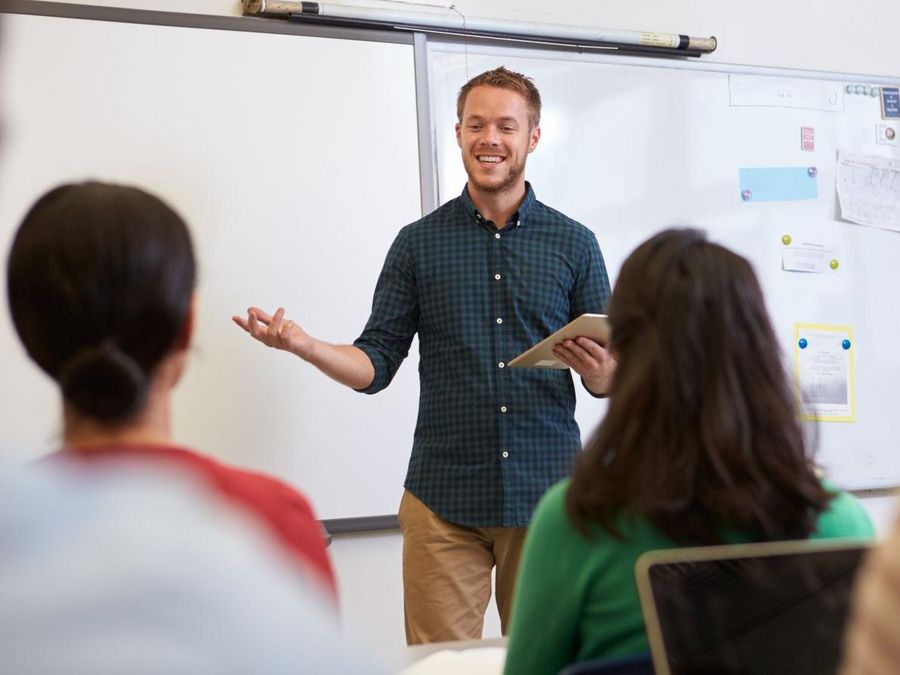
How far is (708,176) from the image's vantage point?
3.61 m

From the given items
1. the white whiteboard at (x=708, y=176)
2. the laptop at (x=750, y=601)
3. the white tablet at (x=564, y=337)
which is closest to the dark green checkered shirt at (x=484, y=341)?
the white tablet at (x=564, y=337)

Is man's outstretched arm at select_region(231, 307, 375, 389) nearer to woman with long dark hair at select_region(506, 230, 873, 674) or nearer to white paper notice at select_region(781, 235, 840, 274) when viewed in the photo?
woman with long dark hair at select_region(506, 230, 873, 674)

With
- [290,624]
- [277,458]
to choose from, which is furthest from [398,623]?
[290,624]

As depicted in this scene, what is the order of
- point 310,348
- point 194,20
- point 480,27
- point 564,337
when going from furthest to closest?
point 480,27 < point 194,20 < point 310,348 < point 564,337

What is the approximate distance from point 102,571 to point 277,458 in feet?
8.14

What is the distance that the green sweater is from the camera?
112cm

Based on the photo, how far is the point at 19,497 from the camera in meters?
0.47

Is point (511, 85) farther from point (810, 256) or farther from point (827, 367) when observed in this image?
point (827, 367)

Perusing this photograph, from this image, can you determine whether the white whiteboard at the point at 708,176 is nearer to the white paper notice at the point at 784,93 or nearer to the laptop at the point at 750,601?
the white paper notice at the point at 784,93

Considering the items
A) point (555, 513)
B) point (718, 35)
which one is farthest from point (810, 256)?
point (555, 513)

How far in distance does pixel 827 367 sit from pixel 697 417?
106 inches

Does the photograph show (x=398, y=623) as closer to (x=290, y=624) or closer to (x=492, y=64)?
(x=492, y=64)

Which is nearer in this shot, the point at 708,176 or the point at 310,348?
the point at 310,348

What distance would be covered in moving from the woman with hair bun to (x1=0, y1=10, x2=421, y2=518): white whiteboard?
197 centimetres
